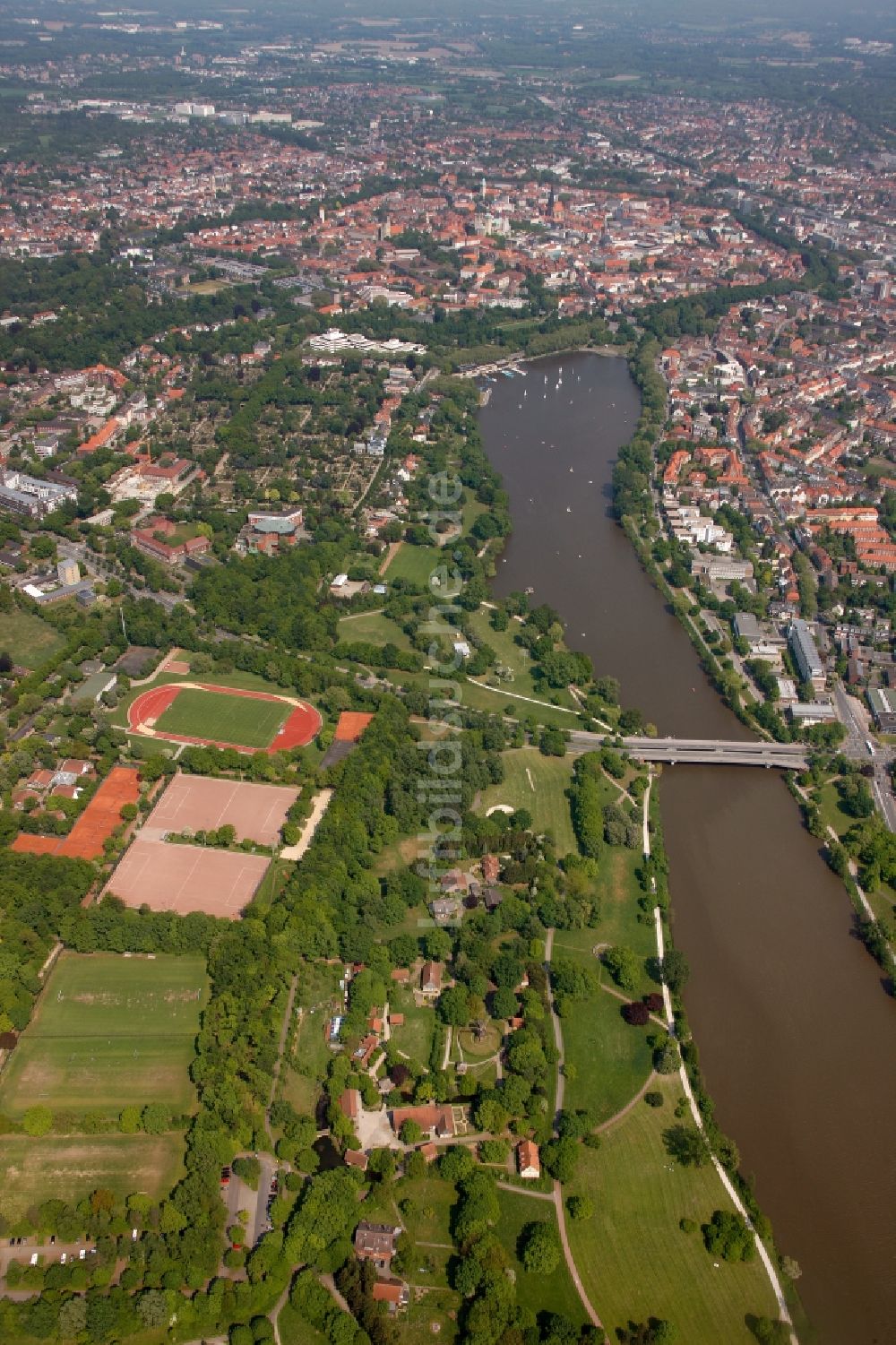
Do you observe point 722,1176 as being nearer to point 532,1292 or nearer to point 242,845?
point 532,1292

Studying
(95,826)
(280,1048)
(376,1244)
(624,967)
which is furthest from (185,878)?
(624,967)

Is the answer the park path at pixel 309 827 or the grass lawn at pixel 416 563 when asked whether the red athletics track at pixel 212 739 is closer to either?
the park path at pixel 309 827

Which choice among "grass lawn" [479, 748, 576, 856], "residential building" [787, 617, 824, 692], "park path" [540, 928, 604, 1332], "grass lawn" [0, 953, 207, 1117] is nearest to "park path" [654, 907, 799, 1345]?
"park path" [540, 928, 604, 1332]

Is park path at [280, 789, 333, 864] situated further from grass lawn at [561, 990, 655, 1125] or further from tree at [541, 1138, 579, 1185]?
tree at [541, 1138, 579, 1185]

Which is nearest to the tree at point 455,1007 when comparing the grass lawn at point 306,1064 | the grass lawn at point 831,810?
the grass lawn at point 306,1064

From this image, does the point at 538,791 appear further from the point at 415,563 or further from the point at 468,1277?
the point at 415,563
